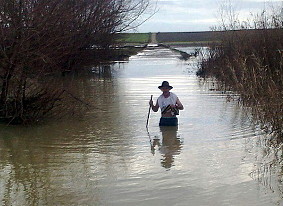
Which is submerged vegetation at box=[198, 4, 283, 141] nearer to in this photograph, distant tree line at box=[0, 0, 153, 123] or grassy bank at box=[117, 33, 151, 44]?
distant tree line at box=[0, 0, 153, 123]

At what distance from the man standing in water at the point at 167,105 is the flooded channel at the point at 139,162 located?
0.25 metres

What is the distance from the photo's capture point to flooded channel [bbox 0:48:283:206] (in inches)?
264

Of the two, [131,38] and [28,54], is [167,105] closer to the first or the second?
[28,54]

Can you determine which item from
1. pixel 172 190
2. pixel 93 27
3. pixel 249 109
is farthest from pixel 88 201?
pixel 93 27

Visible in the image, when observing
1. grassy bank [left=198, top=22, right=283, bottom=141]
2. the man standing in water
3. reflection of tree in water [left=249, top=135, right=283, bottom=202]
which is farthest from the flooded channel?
grassy bank [left=198, top=22, right=283, bottom=141]

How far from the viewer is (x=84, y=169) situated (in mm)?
8070

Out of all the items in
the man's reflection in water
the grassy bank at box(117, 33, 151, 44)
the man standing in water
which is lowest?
the man's reflection in water

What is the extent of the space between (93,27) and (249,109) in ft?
43.2

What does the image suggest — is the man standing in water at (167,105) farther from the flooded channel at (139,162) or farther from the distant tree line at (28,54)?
the distant tree line at (28,54)

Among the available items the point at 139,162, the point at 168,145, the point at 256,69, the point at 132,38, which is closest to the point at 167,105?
the point at 168,145

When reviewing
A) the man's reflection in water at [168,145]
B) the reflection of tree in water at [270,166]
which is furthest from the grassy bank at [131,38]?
the reflection of tree in water at [270,166]

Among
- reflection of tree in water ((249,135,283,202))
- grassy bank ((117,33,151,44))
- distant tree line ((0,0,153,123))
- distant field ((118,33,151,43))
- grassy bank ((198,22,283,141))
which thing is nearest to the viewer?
reflection of tree in water ((249,135,283,202))

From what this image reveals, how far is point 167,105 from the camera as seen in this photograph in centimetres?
1162

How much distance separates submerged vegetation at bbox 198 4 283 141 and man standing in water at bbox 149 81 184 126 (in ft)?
4.73
